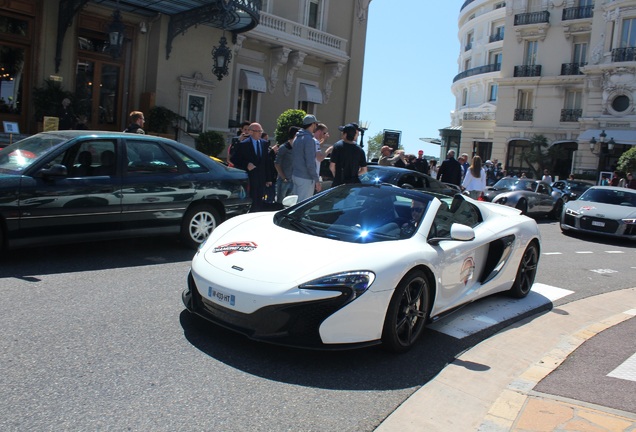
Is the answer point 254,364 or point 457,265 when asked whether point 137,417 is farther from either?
point 457,265

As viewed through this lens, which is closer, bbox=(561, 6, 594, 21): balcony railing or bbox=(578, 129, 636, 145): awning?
bbox=(578, 129, 636, 145): awning

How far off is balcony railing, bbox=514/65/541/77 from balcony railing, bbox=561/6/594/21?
3752 millimetres

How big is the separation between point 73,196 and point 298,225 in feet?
9.39

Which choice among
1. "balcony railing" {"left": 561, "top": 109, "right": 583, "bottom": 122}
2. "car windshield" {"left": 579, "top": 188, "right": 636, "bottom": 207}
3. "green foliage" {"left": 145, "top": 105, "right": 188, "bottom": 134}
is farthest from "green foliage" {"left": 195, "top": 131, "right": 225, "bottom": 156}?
"balcony railing" {"left": 561, "top": 109, "right": 583, "bottom": 122}

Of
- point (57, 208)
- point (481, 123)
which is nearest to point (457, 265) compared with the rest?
point (57, 208)

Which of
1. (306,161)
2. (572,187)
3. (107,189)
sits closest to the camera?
(107,189)

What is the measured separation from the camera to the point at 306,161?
351 inches

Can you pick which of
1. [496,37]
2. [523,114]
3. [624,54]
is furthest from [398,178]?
[496,37]

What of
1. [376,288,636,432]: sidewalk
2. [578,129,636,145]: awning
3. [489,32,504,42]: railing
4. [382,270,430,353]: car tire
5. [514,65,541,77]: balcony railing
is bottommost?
[376,288,636,432]: sidewalk

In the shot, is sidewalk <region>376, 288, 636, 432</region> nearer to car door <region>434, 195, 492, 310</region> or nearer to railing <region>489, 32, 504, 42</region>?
car door <region>434, 195, 492, 310</region>

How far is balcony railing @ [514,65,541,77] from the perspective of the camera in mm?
43000

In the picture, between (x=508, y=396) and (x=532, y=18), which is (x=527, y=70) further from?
(x=508, y=396)

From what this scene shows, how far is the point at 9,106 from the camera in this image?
1421 cm

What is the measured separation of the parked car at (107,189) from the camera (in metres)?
6.14
